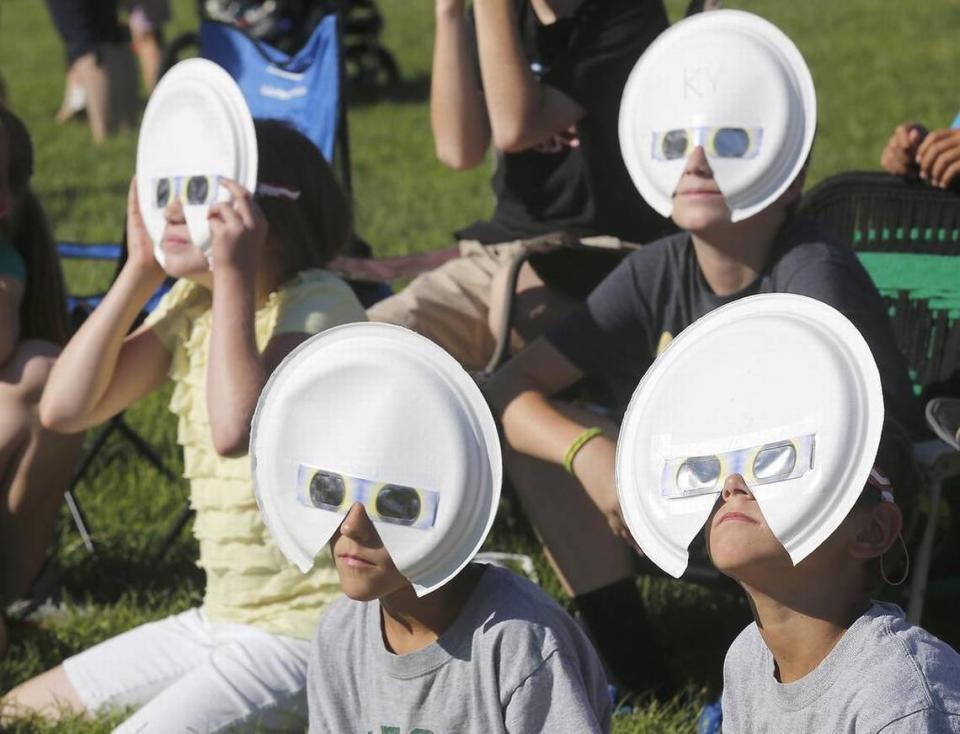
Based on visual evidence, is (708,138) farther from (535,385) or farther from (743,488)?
(743,488)

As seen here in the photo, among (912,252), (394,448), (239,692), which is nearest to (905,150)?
(912,252)

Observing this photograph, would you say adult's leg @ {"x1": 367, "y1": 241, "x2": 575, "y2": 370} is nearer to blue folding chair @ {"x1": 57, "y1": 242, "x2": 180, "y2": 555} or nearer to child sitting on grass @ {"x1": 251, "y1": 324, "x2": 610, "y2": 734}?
blue folding chair @ {"x1": 57, "y1": 242, "x2": 180, "y2": 555}

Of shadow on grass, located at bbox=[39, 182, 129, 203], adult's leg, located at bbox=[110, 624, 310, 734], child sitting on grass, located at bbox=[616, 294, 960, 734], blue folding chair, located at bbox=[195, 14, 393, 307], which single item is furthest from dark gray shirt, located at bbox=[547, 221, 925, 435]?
shadow on grass, located at bbox=[39, 182, 129, 203]

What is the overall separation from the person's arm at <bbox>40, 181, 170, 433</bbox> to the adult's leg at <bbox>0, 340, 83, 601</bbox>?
0.89 ft

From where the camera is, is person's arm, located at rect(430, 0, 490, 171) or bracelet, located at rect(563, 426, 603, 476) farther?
person's arm, located at rect(430, 0, 490, 171)

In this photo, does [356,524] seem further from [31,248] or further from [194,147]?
[31,248]

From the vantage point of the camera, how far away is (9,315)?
344 cm

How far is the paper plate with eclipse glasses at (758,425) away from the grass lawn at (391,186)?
106 cm

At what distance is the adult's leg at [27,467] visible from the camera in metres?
3.43

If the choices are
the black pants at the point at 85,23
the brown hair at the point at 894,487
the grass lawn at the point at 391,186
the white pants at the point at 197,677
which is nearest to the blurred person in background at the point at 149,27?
the grass lawn at the point at 391,186

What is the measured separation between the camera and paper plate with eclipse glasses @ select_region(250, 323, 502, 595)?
206 cm

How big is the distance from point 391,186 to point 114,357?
16.8 ft

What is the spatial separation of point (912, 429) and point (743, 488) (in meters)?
0.98

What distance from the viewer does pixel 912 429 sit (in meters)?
2.75
